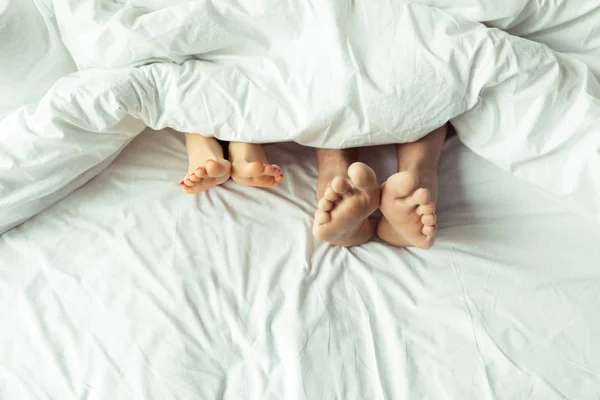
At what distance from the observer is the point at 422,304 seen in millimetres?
764

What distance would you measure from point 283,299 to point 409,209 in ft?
0.70

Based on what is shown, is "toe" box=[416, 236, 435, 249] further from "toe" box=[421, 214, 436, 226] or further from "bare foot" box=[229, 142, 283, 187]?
"bare foot" box=[229, 142, 283, 187]

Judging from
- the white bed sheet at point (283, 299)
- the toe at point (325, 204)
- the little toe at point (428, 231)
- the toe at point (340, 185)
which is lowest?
the white bed sheet at point (283, 299)

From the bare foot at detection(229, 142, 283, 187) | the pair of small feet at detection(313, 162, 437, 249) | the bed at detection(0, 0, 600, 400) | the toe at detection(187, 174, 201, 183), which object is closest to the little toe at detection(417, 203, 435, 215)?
the pair of small feet at detection(313, 162, 437, 249)

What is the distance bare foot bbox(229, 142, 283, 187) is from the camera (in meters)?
0.83

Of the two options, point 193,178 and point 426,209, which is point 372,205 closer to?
point 426,209

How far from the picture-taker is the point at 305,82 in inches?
32.6

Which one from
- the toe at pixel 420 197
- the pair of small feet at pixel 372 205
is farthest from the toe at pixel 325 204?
the toe at pixel 420 197

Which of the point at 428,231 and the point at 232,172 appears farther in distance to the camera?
the point at 232,172

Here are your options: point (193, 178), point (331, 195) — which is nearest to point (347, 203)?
point (331, 195)

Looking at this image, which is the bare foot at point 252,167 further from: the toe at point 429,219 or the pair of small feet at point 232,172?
the toe at point 429,219

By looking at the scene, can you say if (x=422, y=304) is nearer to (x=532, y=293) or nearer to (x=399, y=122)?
(x=532, y=293)

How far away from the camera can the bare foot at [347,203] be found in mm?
741

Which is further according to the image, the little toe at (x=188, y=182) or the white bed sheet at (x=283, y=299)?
the little toe at (x=188, y=182)
